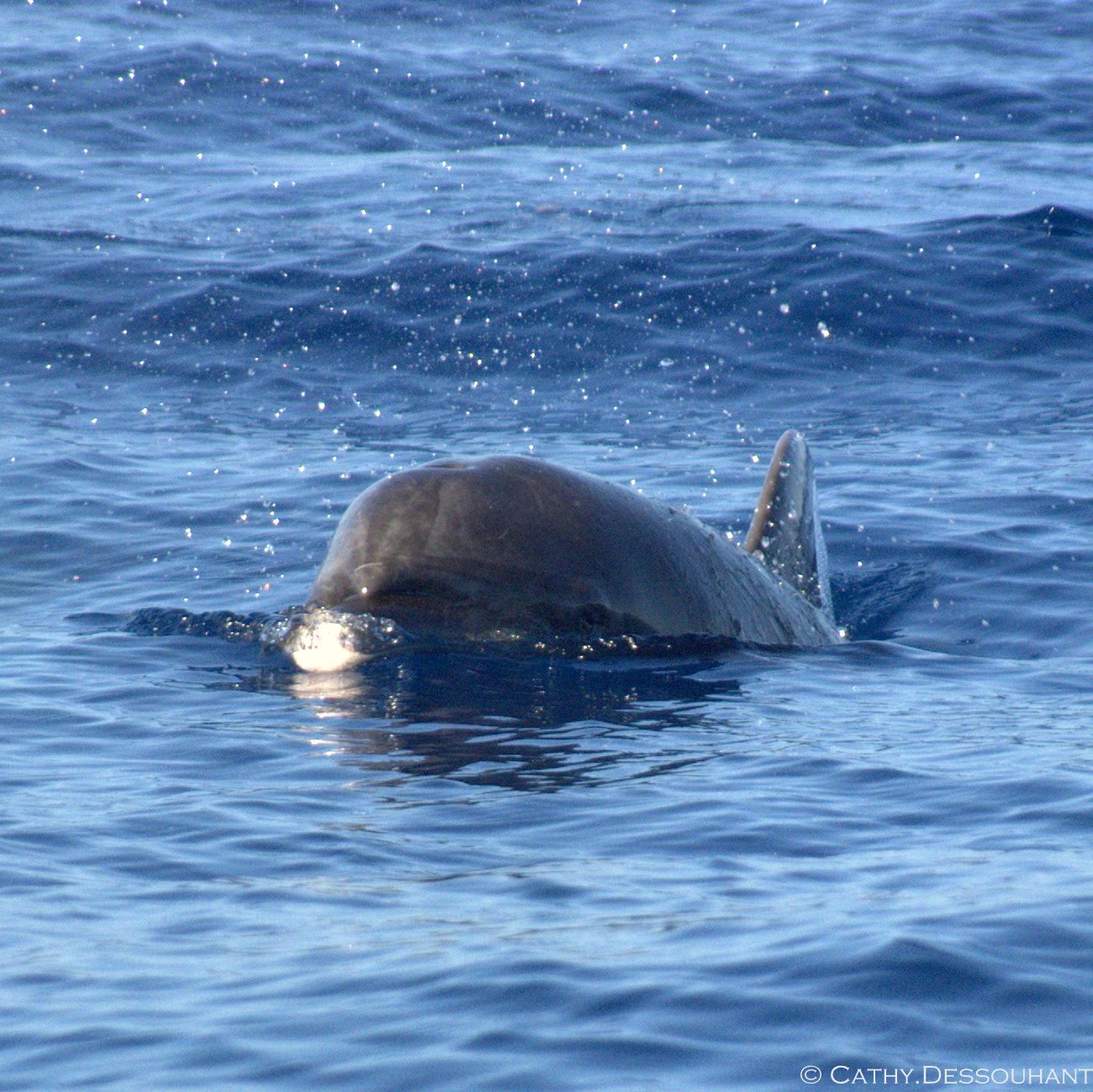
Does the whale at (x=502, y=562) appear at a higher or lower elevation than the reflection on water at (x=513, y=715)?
higher

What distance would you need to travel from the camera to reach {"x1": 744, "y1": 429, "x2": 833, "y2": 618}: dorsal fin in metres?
10.9

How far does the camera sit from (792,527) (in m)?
11.1

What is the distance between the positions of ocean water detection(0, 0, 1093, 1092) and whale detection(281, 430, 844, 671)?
0.19 metres

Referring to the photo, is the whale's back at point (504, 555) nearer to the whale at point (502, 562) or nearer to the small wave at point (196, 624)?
the whale at point (502, 562)

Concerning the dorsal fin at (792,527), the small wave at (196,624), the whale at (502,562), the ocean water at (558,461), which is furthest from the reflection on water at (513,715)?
the dorsal fin at (792,527)

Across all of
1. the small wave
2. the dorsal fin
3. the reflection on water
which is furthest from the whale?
the dorsal fin

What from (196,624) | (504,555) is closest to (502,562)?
(504,555)

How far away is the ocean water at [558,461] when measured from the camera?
521 centimetres

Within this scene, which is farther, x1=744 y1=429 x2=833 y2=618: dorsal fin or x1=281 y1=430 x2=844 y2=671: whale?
x1=744 y1=429 x2=833 y2=618: dorsal fin

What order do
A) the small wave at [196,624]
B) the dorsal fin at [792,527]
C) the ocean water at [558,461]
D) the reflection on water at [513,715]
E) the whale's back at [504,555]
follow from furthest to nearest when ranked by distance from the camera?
the dorsal fin at [792,527]
the small wave at [196,624]
the whale's back at [504,555]
the reflection on water at [513,715]
the ocean water at [558,461]

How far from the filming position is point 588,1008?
16.6ft

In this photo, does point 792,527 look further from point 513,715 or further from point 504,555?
point 513,715

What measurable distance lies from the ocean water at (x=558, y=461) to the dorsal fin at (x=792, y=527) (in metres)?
0.67

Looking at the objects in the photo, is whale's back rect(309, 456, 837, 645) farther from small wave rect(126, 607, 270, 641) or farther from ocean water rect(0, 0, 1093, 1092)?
small wave rect(126, 607, 270, 641)
